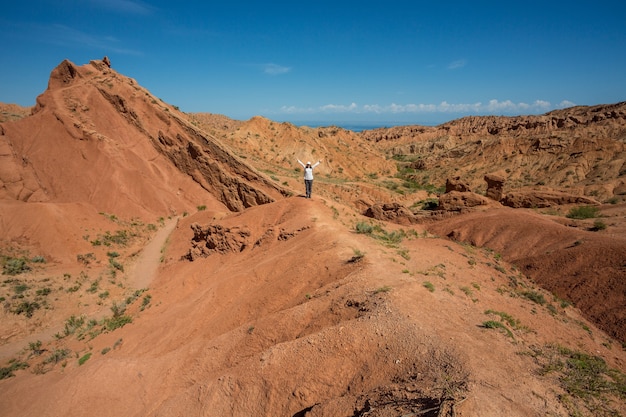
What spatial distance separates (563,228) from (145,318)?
17.7 m

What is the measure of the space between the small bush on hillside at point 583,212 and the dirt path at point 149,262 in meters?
22.8

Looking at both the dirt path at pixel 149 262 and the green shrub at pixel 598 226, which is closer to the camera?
the dirt path at pixel 149 262

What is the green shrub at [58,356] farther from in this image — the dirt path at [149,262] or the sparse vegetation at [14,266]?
the sparse vegetation at [14,266]

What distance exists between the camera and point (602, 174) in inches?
1256

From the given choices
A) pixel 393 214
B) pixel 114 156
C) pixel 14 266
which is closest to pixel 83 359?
pixel 14 266

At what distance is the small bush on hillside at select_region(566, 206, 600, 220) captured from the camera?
→ 730 inches

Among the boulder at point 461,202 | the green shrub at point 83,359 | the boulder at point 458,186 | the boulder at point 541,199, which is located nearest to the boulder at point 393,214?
the boulder at point 461,202

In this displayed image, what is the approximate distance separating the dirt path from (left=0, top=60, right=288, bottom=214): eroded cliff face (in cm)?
242

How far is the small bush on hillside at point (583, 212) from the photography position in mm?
18547

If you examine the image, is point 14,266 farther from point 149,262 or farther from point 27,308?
point 149,262

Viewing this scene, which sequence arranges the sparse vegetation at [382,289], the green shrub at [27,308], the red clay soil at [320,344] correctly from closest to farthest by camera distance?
the red clay soil at [320,344] → the sparse vegetation at [382,289] → the green shrub at [27,308]

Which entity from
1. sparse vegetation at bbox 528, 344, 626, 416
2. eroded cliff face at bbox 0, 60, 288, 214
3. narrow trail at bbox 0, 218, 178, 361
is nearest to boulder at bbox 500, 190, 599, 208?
eroded cliff face at bbox 0, 60, 288, 214

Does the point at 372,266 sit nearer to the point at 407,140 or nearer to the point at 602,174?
the point at 602,174

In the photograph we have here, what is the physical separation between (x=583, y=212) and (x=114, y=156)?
27.9m
